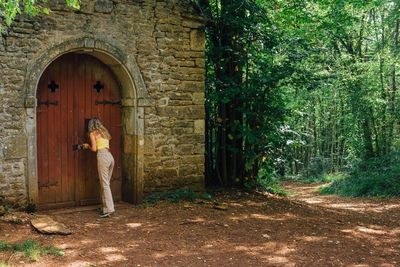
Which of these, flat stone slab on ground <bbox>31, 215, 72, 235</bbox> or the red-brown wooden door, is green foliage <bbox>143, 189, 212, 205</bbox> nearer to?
the red-brown wooden door

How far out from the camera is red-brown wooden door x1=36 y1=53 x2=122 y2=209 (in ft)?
20.1

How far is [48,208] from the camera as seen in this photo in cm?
617

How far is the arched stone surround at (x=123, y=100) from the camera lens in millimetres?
5656

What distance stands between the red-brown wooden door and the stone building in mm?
16

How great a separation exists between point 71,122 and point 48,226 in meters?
1.96

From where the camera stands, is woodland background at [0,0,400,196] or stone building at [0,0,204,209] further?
woodland background at [0,0,400,196]

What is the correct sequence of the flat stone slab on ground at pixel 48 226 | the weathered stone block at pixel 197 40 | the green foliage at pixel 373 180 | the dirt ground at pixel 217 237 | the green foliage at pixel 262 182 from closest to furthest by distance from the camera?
1. the dirt ground at pixel 217 237
2. the flat stone slab on ground at pixel 48 226
3. the weathered stone block at pixel 197 40
4. the green foliage at pixel 262 182
5. the green foliage at pixel 373 180

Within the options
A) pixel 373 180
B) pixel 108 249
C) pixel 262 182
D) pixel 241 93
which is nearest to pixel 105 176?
pixel 108 249

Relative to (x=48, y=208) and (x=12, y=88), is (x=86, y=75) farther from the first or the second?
(x=48, y=208)

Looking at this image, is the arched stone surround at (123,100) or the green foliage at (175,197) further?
the green foliage at (175,197)

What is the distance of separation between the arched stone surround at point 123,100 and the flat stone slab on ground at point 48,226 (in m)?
0.59

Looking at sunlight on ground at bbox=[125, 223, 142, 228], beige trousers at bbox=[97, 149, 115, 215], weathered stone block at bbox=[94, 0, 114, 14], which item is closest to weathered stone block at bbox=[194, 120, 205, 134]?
beige trousers at bbox=[97, 149, 115, 215]

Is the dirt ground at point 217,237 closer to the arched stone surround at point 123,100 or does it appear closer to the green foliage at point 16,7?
the arched stone surround at point 123,100

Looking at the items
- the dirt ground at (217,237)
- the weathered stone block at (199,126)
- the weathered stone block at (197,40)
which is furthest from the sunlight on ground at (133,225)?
the weathered stone block at (197,40)
